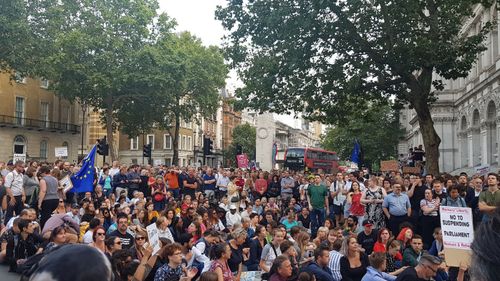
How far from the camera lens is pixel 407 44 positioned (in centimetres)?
1820

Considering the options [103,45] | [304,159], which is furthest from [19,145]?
[304,159]

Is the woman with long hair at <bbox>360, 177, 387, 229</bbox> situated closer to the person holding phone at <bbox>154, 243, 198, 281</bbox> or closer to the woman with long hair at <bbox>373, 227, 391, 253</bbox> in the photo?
the woman with long hair at <bbox>373, 227, 391, 253</bbox>

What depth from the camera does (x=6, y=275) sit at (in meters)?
8.85

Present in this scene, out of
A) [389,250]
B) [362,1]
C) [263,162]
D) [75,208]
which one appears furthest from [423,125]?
[263,162]

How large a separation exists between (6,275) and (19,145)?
48.5 m

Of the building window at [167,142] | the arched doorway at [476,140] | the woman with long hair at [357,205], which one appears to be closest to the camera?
the woman with long hair at [357,205]

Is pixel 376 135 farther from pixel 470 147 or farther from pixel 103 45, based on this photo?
pixel 103 45

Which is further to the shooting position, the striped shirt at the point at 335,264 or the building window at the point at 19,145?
the building window at the point at 19,145

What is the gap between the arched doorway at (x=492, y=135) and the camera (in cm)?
3025

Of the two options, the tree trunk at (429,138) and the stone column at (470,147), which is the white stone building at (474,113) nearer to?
the stone column at (470,147)

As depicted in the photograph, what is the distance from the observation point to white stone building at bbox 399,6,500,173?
96.5ft

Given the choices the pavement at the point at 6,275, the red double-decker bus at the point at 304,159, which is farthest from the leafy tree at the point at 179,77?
the pavement at the point at 6,275

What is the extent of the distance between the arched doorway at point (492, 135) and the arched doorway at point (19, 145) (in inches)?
1701

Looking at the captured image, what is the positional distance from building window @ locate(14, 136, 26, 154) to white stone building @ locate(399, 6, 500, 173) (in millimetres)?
39674
